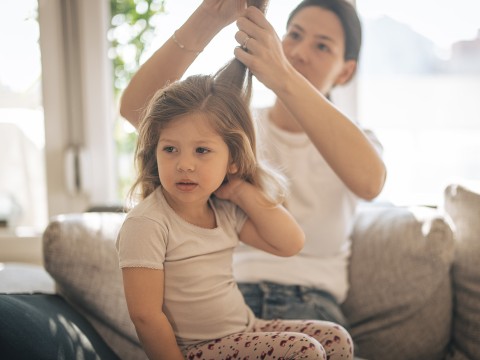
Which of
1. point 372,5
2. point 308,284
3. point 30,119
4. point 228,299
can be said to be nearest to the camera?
point 228,299

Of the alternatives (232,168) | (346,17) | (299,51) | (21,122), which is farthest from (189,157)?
(21,122)

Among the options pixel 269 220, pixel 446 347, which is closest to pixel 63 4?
pixel 269 220

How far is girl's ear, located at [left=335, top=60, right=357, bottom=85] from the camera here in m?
1.56

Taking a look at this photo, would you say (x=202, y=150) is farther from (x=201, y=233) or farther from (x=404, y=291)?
(x=404, y=291)

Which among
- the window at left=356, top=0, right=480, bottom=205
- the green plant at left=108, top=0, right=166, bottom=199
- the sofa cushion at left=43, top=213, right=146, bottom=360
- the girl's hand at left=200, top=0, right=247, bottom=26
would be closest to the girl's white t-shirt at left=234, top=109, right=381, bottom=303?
the sofa cushion at left=43, top=213, right=146, bottom=360

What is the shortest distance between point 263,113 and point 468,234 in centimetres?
69

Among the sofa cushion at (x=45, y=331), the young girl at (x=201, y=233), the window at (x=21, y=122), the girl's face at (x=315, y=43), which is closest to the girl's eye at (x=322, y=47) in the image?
the girl's face at (x=315, y=43)

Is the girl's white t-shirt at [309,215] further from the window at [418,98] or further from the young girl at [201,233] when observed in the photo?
the window at [418,98]

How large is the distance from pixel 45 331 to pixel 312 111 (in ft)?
2.35

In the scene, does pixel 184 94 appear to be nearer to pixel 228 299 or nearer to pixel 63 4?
pixel 228 299

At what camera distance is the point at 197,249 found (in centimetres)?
102

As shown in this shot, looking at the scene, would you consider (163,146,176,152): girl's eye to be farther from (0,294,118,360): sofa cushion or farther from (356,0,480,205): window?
(356,0,480,205): window

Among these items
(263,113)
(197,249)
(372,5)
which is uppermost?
→ (372,5)

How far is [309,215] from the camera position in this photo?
1.48 m
